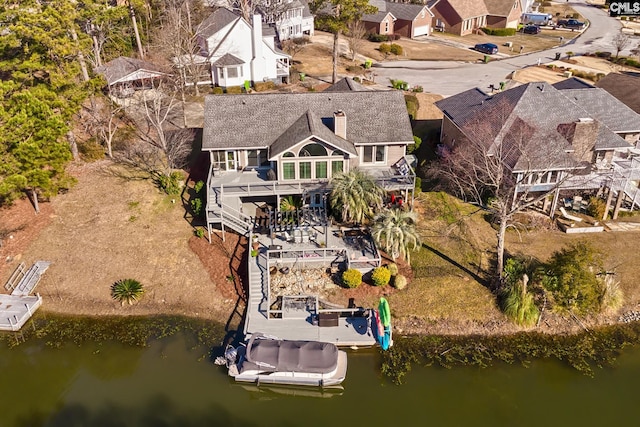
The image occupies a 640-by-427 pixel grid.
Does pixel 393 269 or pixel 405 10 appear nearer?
pixel 393 269

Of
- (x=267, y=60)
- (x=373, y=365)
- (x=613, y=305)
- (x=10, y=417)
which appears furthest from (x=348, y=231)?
(x=267, y=60)

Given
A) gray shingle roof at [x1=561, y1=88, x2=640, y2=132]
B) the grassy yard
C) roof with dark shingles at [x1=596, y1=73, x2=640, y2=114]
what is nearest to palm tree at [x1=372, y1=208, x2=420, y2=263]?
the grassy yard

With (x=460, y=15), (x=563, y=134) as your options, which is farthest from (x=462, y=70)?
(x=563, y=134)

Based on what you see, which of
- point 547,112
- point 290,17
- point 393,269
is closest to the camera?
point 393,269

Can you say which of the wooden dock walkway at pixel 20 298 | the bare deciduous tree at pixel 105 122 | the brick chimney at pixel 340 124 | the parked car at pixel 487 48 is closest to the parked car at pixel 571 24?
the parked car at pixel 487 48

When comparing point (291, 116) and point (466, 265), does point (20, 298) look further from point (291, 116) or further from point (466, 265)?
point (466, 265)

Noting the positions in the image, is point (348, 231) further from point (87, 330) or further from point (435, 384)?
point (87, 330)
